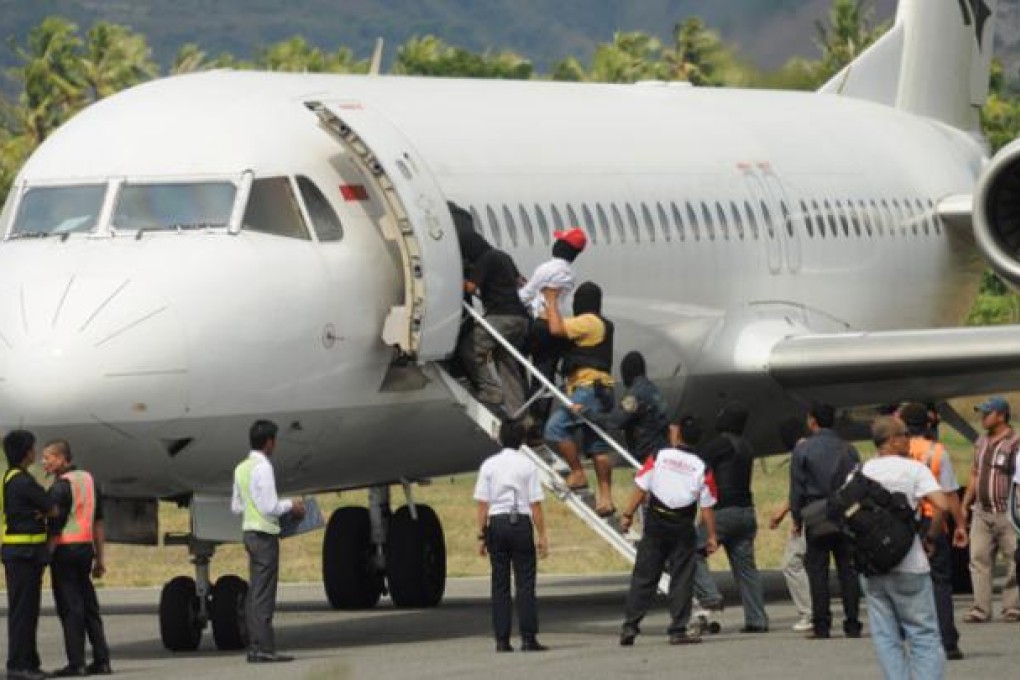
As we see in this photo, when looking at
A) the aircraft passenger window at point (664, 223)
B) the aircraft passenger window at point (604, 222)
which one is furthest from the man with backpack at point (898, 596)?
the aircraft passenger window at point (664, 223)

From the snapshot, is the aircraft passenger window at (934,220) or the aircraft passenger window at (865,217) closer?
the aircraft passenger window at (865,217)

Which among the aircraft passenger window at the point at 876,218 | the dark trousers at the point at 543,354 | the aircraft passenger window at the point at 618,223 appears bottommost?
the dark trousers at the point at 543,354

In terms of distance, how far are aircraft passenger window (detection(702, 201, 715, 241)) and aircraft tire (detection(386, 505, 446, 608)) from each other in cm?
374

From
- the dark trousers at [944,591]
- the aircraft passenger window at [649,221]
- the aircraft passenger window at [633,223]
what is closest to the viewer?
the dark trousers at [944,591]

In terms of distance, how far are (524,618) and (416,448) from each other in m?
2.84

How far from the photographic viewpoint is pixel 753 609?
23906 mm

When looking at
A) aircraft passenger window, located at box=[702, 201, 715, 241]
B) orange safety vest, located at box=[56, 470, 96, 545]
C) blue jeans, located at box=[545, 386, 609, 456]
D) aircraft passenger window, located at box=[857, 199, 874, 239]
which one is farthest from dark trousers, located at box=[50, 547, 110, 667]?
aircraft passenger window, located at box=[857, 199, 874, 239]

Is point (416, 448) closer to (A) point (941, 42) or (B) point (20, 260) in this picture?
(B) point (20, 260)

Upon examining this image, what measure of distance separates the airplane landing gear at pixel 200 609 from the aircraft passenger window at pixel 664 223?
21.4ft

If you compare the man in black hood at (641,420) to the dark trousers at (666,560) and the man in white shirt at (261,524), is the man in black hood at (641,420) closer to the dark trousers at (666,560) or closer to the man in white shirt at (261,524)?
the dark trousers at (666,560)

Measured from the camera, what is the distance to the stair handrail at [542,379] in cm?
2377

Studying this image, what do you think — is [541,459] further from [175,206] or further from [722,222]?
[722,222]

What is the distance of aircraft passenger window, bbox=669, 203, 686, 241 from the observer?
93.0ft

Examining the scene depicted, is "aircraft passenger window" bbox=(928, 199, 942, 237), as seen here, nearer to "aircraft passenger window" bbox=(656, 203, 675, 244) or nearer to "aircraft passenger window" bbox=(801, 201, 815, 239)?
"aircraft passenger window" bbox=(801, 201, 815, 239)
